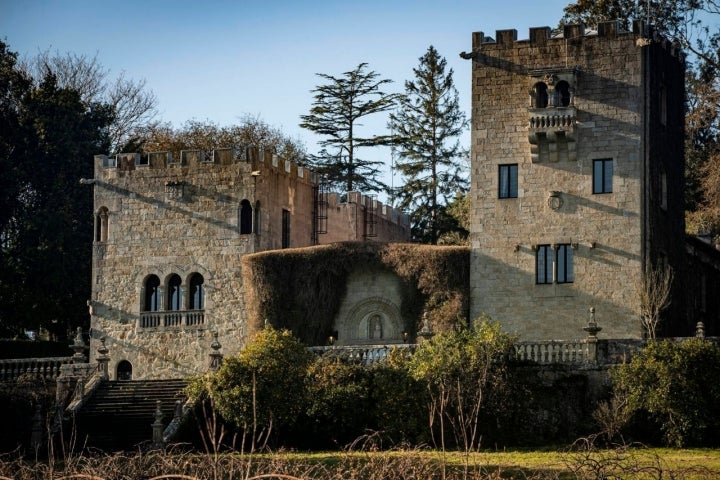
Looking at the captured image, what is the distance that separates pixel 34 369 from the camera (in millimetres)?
45562

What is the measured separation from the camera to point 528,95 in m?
44.9

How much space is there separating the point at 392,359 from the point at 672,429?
7.43 meters

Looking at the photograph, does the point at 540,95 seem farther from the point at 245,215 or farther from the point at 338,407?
the point at 338,407

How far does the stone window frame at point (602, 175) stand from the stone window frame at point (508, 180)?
216cm

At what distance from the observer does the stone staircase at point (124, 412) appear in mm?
40344

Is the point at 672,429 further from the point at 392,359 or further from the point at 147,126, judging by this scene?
the point at 147,126

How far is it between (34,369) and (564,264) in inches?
597

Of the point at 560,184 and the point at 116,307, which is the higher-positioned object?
the point at 560,184

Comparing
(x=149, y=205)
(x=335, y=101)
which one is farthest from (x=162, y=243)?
(x=335, y=101)

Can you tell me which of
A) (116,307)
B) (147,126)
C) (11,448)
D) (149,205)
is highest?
(147,126)

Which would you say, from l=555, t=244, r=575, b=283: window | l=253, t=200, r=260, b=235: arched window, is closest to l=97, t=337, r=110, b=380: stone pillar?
l=253, t=200, r=260, b=235: arched window

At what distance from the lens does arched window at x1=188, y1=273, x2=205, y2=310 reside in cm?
4806

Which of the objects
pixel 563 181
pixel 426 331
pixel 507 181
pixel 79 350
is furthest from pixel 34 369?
pixel 563 181

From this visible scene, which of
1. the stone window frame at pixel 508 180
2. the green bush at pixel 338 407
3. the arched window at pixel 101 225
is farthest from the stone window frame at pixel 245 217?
the green bush at pixel 338 407
